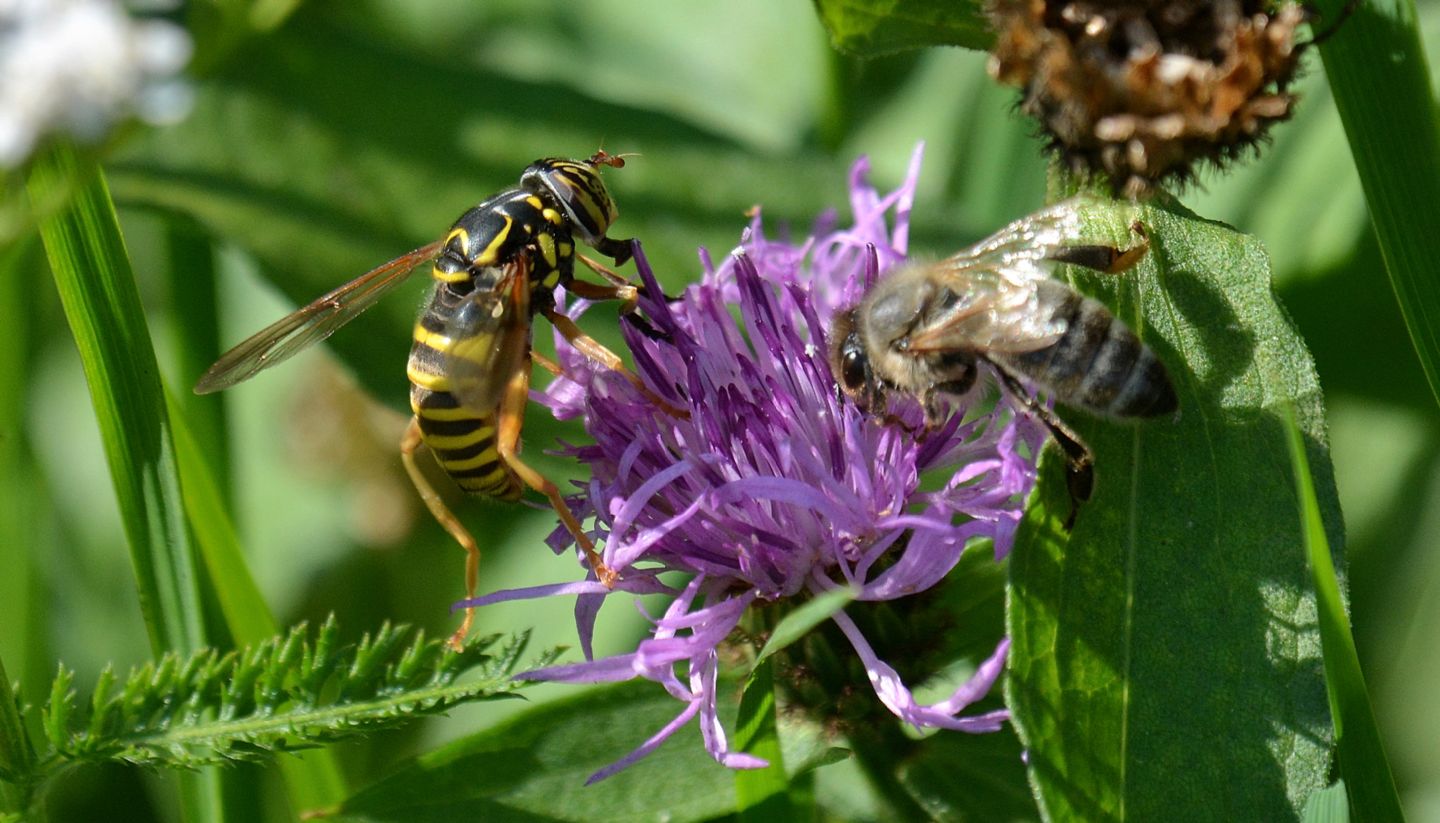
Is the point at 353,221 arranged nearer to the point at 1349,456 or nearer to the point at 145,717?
the point at 145,717

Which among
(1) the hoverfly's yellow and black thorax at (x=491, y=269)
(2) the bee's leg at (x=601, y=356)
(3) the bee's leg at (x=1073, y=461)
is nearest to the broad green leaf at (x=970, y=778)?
(3) the bee's leg at (x=1073, y=461)

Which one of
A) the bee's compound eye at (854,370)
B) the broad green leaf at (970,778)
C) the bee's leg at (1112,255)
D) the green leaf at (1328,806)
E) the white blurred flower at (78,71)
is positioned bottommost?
the broad green leaf at (970,778)

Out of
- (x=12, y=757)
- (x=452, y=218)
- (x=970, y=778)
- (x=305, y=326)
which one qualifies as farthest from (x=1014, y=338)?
(x=452, y=218)

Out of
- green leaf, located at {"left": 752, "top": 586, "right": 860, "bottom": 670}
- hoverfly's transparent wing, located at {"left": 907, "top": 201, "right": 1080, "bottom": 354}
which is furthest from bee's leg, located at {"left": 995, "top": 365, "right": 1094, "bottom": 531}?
green leaf, located at {"left": 752, "top": 586, "right": 860, "bottom": 670}

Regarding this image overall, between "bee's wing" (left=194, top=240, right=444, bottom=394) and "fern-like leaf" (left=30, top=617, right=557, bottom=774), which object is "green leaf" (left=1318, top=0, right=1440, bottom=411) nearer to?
"fern-like leaf" (left=30, top=617, right=557, bottom=774)

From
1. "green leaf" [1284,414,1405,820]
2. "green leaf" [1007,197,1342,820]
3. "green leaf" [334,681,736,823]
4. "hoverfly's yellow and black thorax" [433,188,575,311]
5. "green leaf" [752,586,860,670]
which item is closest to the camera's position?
"green leaf" [752,586,860,670]

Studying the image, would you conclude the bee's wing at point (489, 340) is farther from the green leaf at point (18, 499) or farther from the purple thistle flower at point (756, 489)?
the green leaf at point (18, 499)

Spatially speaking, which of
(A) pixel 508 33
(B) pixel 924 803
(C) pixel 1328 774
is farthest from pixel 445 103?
(C) pixel 1328 774

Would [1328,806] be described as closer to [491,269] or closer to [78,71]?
[491,269]
